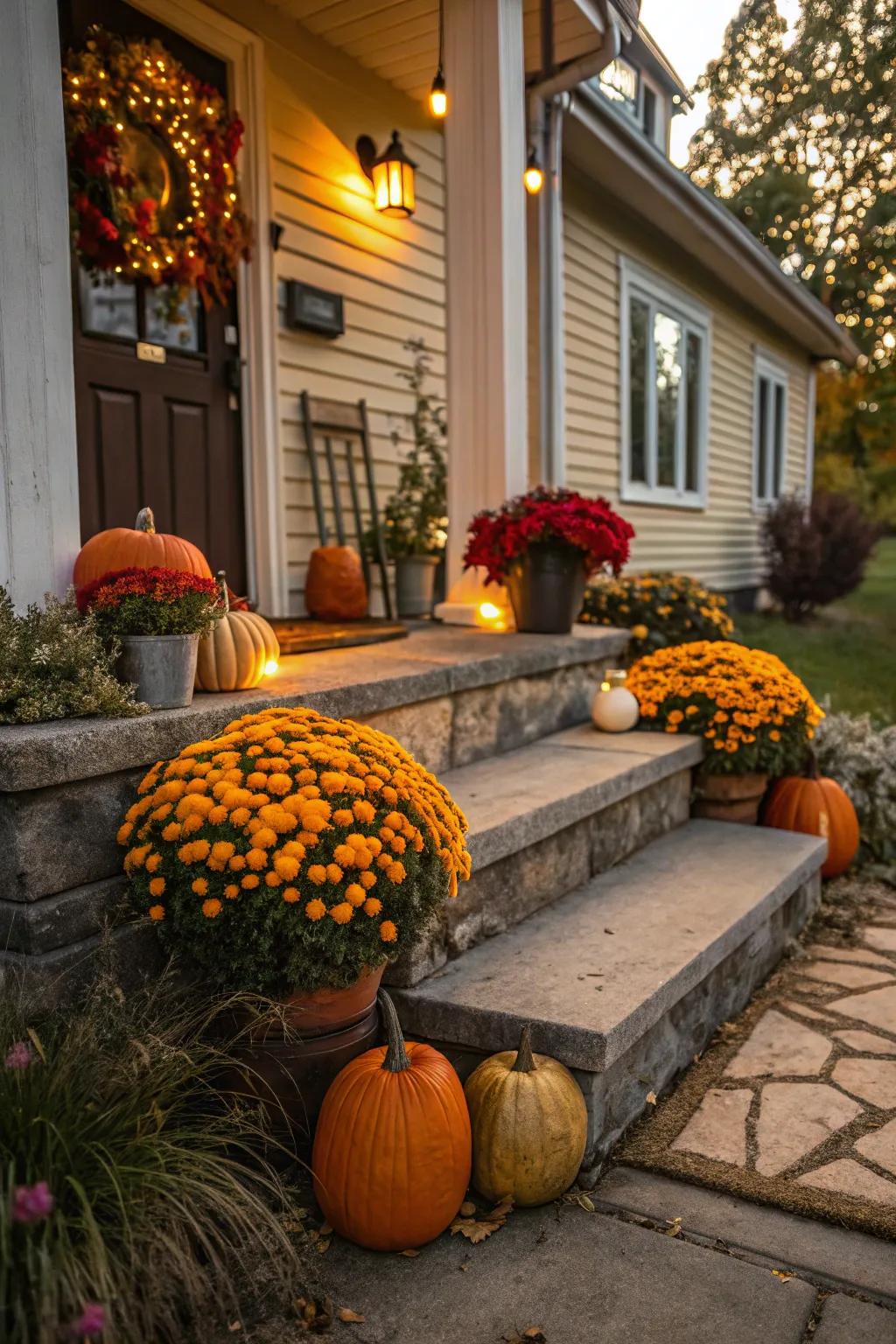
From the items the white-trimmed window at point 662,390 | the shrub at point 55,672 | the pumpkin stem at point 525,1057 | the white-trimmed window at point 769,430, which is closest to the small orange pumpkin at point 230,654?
the shrub at point 55,672

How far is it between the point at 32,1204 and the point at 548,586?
345 cm

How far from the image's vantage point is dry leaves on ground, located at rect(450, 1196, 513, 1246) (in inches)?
77.1

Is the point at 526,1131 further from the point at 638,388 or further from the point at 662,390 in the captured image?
the point at 662,390

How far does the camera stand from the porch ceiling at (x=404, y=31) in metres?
4.81

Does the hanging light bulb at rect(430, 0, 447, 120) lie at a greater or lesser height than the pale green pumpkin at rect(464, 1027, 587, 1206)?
greater

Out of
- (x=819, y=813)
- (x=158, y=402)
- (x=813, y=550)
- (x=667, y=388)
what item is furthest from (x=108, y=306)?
(x=813, y=550)

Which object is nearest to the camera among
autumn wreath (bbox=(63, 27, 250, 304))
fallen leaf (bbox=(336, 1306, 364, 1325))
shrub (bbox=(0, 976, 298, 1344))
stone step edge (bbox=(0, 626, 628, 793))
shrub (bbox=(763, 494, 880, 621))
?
shrub (bbox=(0, 976, 298, 1344))

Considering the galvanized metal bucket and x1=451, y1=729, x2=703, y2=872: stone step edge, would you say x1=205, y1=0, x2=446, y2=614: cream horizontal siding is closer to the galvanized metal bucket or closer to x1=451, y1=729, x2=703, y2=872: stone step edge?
x1=451, y1=729, x2=703, y2=872: stone step edge

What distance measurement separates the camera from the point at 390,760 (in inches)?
91.1

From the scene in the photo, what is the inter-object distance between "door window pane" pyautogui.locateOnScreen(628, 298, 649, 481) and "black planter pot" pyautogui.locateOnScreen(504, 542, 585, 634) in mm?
4716

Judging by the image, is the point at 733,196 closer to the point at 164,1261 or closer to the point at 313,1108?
the point at 313,1108

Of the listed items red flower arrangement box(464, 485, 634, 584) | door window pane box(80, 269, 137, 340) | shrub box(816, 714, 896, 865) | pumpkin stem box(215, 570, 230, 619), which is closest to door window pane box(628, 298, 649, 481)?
shrub box(816, 714, 896, 865)

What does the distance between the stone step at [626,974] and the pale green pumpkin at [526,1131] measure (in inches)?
4.3

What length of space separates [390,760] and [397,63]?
4559 millimetres
